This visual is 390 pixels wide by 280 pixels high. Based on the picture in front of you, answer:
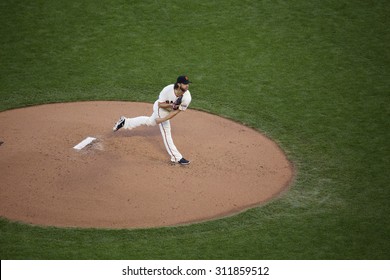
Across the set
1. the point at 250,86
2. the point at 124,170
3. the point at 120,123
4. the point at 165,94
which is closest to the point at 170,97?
the point at 165,94

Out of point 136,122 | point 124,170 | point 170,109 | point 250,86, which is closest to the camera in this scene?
point 124,170

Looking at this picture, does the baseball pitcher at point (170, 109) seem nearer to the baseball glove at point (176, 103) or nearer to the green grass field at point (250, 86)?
the baseball glove at point (176, 103)

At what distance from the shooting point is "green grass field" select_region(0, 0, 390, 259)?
9000 mm

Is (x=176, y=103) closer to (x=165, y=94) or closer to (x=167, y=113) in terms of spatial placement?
(x=165, y=94)

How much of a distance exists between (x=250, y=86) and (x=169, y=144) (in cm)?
356

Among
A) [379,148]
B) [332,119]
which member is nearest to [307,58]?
[332,119]

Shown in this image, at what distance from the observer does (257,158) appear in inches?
447

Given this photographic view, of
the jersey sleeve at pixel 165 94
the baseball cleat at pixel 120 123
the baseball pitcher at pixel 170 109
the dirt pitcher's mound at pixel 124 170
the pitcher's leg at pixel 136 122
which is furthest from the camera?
the baseball cleat at pixel 120 123

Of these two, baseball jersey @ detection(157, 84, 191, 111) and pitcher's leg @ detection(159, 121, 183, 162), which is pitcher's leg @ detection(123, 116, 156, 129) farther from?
baseball jersey @ detection(157, 84, 191, 111)

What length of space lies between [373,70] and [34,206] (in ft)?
26.3

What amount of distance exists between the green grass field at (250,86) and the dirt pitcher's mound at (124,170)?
33 centimetres

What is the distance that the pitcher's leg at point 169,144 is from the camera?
10859mm

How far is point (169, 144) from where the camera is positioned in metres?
10.9

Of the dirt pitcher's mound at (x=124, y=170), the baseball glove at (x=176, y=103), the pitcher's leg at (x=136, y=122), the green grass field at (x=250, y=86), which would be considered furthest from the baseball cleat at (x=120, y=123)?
the green grass field at (x=250, y=86)
